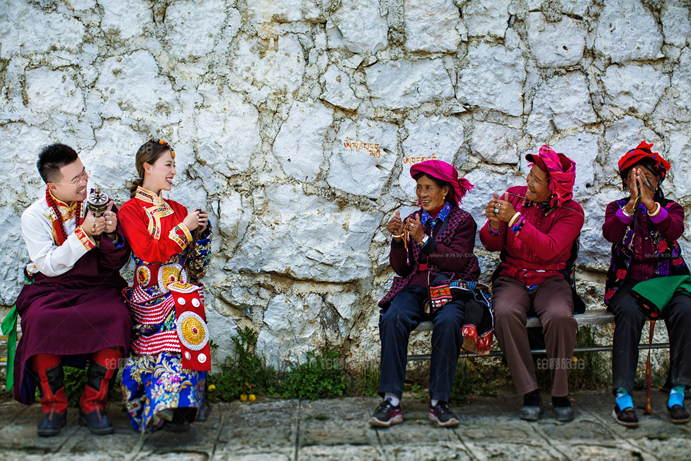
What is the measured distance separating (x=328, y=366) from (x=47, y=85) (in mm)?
2519

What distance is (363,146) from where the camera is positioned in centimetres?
362

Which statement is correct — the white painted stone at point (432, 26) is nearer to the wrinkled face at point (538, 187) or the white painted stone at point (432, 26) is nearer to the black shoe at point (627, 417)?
the wrinkled face at point (538, 187)

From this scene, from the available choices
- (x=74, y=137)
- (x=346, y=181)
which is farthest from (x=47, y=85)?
(x=346, y=181)

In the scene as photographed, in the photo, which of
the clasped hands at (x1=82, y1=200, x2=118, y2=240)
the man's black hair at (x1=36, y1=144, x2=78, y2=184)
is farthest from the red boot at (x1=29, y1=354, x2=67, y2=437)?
the man's black hair at (x1=36, y1=144, x2=78, y2=184)

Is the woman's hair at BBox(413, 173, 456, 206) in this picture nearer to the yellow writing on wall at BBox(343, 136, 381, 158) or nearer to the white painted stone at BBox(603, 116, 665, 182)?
the yellow writing on wall at BBox(343, 136, 381, 158)

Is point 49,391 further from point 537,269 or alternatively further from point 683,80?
point 683,80

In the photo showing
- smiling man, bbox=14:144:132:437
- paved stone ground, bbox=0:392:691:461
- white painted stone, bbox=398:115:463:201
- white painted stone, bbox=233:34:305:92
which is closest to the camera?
paved stone ground, bbox=0:392:691:461

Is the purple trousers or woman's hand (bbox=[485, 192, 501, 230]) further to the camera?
woman's hand (bbox=[485, 192, 501, 230])

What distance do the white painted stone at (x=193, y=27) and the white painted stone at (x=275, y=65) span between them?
0.24m

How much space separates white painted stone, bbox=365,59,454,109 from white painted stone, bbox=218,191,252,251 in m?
1.10

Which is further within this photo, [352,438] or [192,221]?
[192,221]

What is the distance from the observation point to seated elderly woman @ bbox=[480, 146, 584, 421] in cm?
297

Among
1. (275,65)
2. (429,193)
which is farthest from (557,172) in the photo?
(275,65)

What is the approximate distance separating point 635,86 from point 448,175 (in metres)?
1.52
